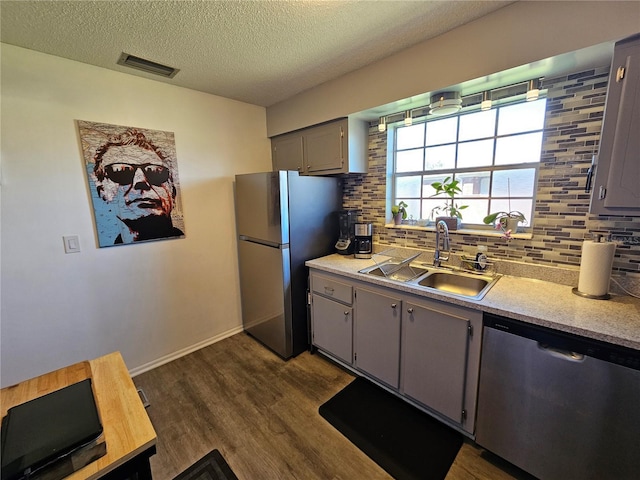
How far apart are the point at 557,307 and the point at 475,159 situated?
116cm

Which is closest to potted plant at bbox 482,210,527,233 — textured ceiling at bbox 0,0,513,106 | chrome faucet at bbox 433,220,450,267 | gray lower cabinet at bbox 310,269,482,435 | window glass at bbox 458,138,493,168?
chrome faucet at bbox 433,220,450,267

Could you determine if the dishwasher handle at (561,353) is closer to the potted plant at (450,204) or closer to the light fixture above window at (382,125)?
the potted plant at (450,204)

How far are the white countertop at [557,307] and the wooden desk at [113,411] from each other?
1.40 m

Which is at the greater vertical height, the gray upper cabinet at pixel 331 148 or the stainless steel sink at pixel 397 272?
the gray upper cabinet at pixel 331 148

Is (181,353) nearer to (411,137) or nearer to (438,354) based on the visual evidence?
(438,354)

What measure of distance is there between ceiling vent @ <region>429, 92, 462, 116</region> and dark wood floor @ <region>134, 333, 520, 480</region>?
2.06 meters

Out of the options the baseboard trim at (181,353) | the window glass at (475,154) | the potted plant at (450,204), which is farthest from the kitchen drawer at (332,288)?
the window glass at (475,154)

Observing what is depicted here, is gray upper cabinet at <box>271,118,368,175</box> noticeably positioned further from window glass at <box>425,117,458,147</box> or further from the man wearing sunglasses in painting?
the man wearing sunglasses in painting

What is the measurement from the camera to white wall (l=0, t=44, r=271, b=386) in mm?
1742

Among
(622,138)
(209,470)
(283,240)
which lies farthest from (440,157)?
(209,470)

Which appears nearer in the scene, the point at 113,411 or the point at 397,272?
the point at 113,411

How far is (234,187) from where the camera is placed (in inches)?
109

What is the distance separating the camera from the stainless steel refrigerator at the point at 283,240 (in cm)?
227

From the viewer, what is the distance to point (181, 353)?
2.55m
